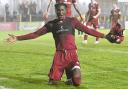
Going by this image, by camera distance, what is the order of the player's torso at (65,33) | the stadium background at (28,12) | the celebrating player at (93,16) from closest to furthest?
the player's torso at (65,33)
the celebrating player at (93,16)
the stadium background at (28,12)

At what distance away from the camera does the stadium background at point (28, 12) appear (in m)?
37.7

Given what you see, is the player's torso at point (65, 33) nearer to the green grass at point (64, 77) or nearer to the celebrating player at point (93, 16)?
the green grass at point (64, 77)

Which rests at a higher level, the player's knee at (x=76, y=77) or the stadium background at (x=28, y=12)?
the player's knee at (x=76, y=77)

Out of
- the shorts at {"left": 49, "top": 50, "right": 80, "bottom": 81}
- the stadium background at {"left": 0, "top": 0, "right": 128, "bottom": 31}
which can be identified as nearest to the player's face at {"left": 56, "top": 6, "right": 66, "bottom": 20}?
the shorts at {"left": 49, "top": 50, "right": 80, "bottom": 81}

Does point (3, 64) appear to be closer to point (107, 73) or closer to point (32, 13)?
point (107, 73)

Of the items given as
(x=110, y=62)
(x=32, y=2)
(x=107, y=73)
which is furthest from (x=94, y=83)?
(x=32, y=2)

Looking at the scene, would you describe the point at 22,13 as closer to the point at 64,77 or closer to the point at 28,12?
the point at 28,12

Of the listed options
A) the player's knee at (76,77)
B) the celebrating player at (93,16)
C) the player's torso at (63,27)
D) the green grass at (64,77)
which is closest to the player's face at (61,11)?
the player's torso at (63,27)

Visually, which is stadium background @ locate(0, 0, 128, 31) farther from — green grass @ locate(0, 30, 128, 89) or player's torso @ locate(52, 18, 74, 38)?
player's torso @ locate(52, 18, 74, 38)

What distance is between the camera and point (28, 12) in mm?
42719

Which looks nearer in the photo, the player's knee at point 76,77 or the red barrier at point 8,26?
the player's knee at point 76,77

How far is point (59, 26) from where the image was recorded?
8.66 meters

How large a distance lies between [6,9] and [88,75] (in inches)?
1077

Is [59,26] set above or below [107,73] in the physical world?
above
